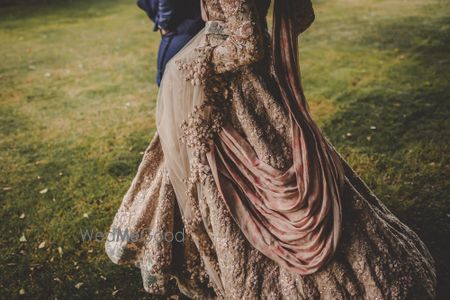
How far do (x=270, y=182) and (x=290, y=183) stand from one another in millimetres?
106

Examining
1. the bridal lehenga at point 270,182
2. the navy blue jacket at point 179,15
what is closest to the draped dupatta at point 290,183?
the bridal lehenga at point 270,182

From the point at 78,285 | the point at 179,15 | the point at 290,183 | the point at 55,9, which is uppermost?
the point at 179,15

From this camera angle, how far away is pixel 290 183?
2.23 metres

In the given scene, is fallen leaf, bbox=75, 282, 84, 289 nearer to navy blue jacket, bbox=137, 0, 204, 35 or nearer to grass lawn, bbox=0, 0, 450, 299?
grass lawn, bbox=0, 0, 450, 299

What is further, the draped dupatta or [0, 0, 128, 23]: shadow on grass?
[0, 0, 128, 23]: shadow on grass

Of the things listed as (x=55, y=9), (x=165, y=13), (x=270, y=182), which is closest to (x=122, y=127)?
(x=165, y=13)

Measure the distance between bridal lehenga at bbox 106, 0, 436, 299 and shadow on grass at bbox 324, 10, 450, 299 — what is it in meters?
0.83

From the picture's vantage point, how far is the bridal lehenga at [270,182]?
2.19 m

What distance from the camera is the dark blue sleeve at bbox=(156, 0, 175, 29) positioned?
2.90 metres

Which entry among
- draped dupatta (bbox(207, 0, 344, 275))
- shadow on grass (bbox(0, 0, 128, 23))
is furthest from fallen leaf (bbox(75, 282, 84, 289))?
shadow on grass (bbox(0, 0, 128, 23))

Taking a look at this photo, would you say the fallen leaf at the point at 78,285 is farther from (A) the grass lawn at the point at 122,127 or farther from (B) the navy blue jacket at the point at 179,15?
(B) the navy blue jacket at the point at 179,15

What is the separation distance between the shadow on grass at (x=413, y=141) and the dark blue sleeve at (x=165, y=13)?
2.21 metres

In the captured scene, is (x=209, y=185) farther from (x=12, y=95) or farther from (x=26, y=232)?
(x=12, y=95)

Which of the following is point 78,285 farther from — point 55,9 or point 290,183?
point 55,9
